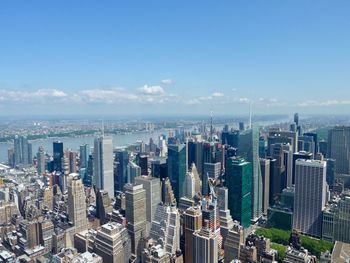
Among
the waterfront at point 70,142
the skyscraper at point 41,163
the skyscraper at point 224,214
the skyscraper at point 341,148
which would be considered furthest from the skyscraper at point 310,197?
the waterfront at point 70,142

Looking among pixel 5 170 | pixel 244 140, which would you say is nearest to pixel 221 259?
pixel 244 140

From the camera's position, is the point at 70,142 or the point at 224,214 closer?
the point at 224,214

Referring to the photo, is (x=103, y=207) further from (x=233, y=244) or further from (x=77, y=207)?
(x=233, y=244)

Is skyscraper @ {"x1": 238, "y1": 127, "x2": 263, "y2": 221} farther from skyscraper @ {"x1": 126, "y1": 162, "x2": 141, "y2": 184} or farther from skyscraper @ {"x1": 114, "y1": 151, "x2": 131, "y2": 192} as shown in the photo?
skyscraper @ {"x1": 114, "y1": 151, "x2": 131, "y2": 192}

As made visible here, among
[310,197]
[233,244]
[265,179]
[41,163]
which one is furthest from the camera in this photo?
[41,163]

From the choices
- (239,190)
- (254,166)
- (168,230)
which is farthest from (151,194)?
(254,166)

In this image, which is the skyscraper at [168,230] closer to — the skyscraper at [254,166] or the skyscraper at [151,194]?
the skyscraper at [151,194]

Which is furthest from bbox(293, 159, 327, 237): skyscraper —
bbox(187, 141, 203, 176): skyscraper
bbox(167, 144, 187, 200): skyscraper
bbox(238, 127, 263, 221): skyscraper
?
bbox(187, 141, 203, 176): skyscraper
